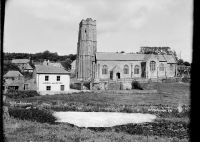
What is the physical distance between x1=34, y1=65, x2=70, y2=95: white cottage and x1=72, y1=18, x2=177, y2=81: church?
1583cm

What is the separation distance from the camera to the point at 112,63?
71625 mm

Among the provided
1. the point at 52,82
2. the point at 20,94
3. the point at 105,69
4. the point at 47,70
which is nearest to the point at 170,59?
the point at 105,69

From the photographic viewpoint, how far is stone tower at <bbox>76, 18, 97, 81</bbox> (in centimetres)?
7706

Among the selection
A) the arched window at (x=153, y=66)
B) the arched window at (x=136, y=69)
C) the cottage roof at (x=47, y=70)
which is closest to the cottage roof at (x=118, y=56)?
the arched window at (x=136, y=69)

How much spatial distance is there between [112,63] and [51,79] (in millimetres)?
23497

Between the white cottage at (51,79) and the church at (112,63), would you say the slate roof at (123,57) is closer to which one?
the church at (112,63)

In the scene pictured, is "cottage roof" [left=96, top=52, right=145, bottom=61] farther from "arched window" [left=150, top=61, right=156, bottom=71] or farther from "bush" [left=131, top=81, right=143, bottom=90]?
"bush" [left=131, top=81, right=143, bottom=90]

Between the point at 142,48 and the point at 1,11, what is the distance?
11415cm

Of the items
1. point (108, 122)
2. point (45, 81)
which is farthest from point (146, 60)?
point (108, 122)

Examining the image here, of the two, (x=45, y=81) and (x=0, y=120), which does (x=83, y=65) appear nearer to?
(x=45, y=81)

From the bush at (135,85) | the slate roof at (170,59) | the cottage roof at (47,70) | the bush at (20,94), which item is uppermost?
the slate roof at (170,59)

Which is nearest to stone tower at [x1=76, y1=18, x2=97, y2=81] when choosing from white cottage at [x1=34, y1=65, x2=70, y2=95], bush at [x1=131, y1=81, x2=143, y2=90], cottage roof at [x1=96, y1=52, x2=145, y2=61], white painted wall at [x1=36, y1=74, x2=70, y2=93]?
cottage roof at [x1=96, y1=52, x2=145, y2=61]

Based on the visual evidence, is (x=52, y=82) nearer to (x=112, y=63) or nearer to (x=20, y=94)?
(x=20, y=94)

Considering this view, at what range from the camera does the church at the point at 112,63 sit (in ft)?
234
